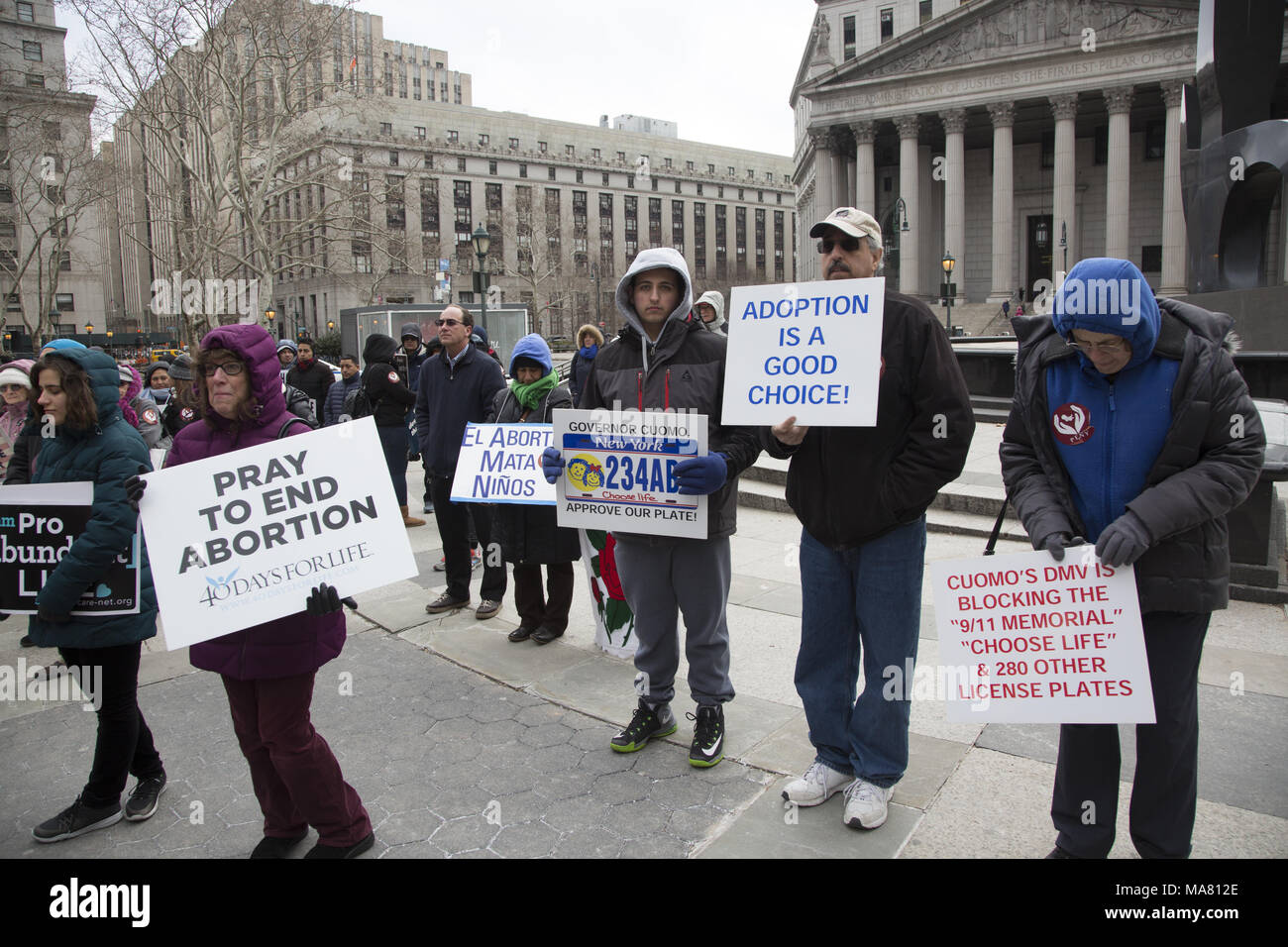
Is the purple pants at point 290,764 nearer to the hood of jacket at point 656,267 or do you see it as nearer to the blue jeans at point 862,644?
the blue jeans at point 862,644

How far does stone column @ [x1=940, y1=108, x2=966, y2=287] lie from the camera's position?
5059 centimetres

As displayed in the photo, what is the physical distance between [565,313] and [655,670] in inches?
3611

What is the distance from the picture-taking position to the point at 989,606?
293 centimetres

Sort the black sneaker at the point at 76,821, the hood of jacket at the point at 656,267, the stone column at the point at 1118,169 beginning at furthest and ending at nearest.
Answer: the stone column at the point at 1118,169 → the hood of jacket at the point at 656,267 → the black sneaker at the point at 76,821

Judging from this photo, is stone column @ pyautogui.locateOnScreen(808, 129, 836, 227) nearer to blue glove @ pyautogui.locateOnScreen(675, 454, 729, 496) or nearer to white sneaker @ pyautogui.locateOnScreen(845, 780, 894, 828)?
blue glove @ pyautogui.locateOnScreen(675, 454, 729, 496)

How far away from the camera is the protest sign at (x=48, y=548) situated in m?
3.61

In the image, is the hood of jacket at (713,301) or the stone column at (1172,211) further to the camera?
the stone column at (1172,211)

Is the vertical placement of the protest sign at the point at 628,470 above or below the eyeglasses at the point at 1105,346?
below

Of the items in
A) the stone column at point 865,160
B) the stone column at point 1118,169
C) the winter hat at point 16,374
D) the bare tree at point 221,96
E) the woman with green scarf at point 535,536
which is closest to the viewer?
the winter hat at point 16,374

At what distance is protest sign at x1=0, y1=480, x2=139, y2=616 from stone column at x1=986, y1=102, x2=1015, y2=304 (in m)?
53.7

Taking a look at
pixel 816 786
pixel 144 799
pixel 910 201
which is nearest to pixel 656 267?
pixel 816 786

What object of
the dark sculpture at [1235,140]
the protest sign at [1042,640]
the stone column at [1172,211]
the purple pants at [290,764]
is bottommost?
the purple pants at [290,764]

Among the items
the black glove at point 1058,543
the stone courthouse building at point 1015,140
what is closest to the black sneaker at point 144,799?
the black glove at point 1058,543

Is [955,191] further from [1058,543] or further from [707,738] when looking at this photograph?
[1058,543]
